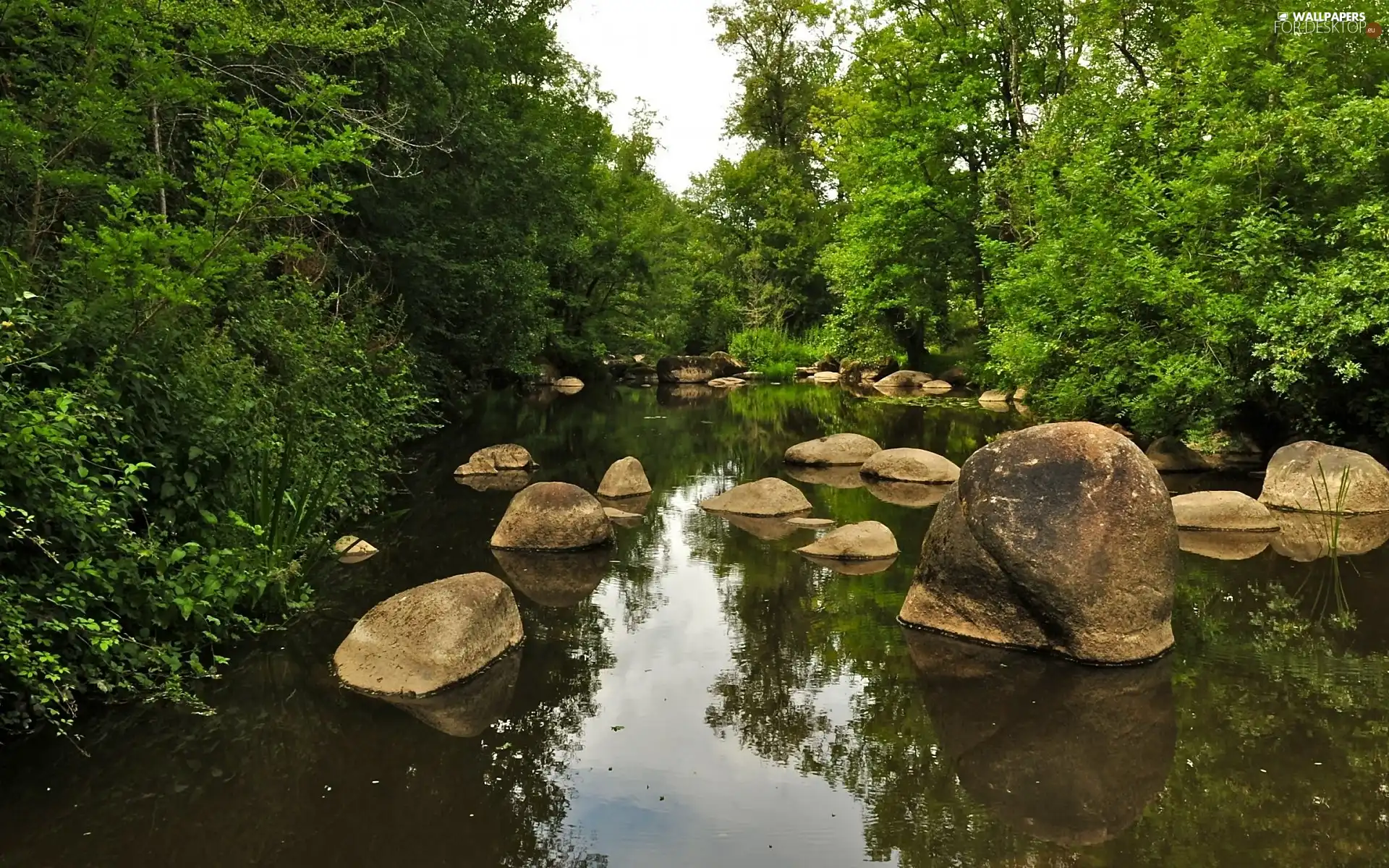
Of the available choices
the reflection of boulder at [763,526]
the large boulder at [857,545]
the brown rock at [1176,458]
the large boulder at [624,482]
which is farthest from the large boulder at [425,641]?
the brown rock at [1176,458]

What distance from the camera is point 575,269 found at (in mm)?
32344

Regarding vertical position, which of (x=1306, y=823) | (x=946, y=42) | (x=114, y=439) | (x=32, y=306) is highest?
(x=946, y=42)

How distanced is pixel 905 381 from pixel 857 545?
870 inches

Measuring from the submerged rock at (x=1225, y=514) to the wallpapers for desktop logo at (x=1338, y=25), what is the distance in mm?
7585

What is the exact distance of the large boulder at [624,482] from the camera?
40.8 feet

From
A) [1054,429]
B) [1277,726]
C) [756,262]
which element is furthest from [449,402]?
[756,262]

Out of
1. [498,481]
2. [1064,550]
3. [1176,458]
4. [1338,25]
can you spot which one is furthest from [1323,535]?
[498,481]

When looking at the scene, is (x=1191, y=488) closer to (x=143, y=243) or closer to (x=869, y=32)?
(x=143, y=243)

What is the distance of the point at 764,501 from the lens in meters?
11.2

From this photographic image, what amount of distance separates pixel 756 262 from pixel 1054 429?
3416 centimetres

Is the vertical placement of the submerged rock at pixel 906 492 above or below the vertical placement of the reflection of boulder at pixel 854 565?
below

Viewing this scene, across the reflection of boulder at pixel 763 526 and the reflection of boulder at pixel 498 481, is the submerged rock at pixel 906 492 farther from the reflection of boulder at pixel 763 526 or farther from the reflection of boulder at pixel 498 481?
the reflection of boulder at pixel 498 481

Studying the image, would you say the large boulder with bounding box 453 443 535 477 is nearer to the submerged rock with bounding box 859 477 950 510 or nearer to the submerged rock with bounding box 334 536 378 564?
the submerged rock with bounding box 334 536 378 564

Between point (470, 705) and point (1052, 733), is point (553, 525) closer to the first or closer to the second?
point (470, 705)
